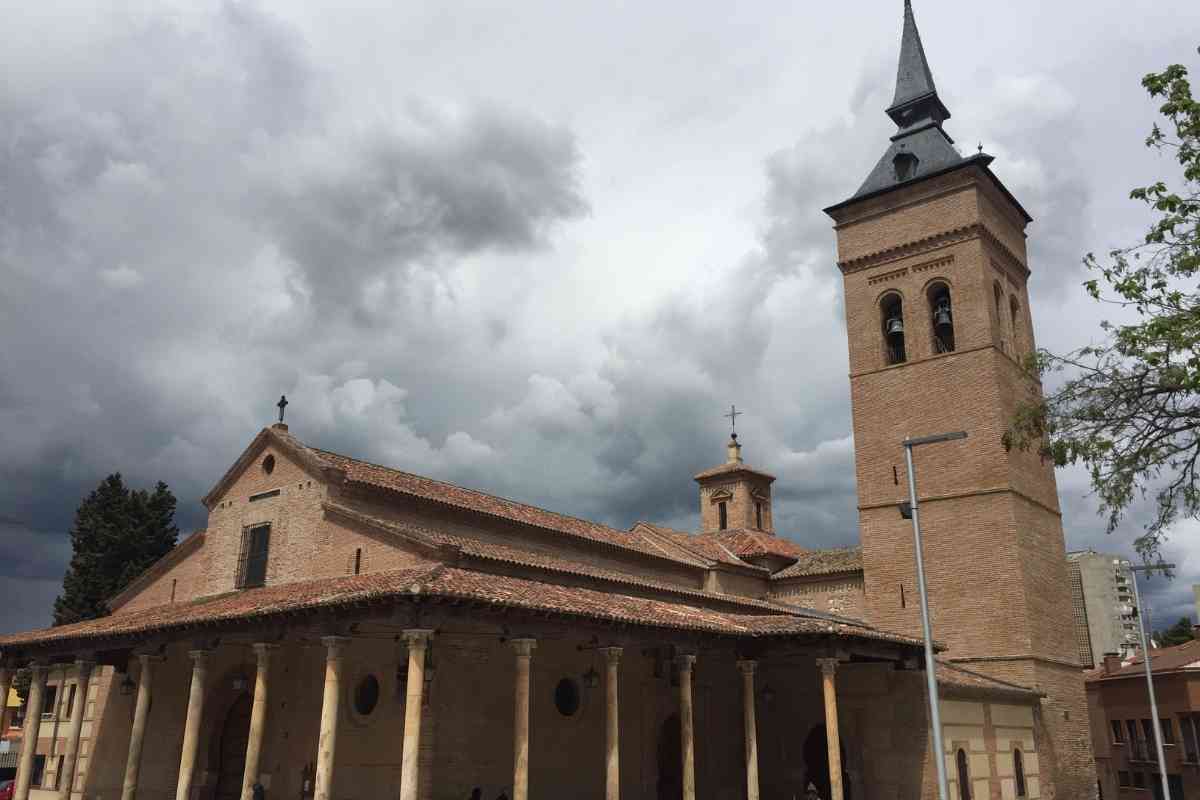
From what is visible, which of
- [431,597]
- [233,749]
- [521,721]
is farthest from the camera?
[233,749]

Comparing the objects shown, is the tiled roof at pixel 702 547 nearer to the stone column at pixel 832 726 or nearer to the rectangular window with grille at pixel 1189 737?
the stone column at pixel 832 726

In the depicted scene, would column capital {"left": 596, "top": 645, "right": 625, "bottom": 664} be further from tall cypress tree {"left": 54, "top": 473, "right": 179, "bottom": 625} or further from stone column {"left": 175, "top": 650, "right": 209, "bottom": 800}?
tall cypress tree {"left": 54, "top": 473, "right": 179, "bottom": 625}

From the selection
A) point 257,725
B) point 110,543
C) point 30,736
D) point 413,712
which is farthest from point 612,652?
point 110,543

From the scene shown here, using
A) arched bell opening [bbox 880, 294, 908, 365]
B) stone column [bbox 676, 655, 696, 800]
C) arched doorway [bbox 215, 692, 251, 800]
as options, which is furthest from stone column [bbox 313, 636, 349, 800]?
arched bell opening [bbox 880, 294, 908, 365]

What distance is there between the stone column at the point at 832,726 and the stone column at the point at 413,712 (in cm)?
863

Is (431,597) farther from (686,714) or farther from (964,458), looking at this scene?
(964,458)

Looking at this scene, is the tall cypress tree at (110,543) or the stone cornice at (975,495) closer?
the stone cornice at (975,495)

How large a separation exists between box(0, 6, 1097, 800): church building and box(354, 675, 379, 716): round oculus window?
6 cm

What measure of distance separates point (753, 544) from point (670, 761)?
12.0 m

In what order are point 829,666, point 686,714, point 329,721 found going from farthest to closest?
point 829,666 < point 686,714 < point 329,721

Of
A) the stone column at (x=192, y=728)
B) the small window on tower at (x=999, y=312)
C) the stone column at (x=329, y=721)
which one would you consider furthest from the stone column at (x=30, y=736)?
the small window on tower at (x=999, y=312)

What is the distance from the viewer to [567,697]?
20156 millimetres

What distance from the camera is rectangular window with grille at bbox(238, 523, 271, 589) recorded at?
21375mm

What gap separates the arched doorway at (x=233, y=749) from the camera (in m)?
21.5
